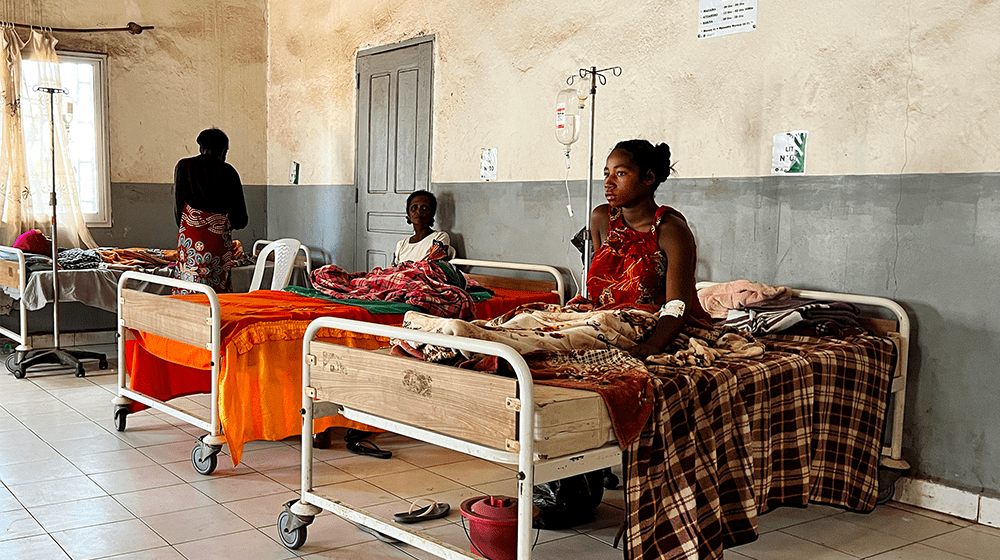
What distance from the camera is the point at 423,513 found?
3543 millimetres

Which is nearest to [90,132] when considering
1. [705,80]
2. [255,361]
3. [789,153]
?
[255,361]

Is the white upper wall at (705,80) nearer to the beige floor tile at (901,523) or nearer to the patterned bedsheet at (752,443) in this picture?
the patterned bedsheet at (752,443)

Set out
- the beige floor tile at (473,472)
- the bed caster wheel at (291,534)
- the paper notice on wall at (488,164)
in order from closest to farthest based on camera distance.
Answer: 1. the bed caster wheel at (291,534)
2. the beige floor tile at (473,472)
3. the paper notice on wall at (488,164)

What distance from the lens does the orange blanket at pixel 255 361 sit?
414 cm

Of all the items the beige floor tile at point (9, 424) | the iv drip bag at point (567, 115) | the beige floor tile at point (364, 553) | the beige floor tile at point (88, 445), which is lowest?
the beige floor tile at point (9, 424)

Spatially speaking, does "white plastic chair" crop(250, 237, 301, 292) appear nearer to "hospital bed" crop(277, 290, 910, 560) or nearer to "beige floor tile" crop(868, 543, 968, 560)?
"hospital bed" crop(277, 290, 910, 560)

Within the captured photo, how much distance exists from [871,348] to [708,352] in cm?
99

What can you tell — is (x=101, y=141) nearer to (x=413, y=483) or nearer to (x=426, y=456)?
(x=426, y=456)

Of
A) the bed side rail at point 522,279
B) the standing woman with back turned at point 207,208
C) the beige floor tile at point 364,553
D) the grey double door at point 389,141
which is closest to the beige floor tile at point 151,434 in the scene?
the standing woman with back turned at point 207,208

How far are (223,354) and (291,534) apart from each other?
1.20m

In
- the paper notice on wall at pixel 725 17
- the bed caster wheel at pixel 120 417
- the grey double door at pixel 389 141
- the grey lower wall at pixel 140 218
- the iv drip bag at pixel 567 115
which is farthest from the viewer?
the grey lower wall at pixel 140 218

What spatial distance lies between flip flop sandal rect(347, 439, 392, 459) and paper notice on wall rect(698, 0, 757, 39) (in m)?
2.81

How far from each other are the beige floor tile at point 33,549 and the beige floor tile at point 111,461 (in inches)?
34.9

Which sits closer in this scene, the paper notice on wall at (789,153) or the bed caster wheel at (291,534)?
the bed caster wheel at (291,534)
